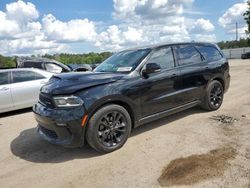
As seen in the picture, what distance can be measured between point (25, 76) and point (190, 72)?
17.1 feet

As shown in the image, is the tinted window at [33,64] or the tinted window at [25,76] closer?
the tinted window at [25,76]

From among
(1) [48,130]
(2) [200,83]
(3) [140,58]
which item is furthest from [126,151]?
(2) [200,83]

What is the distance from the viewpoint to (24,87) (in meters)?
8.09

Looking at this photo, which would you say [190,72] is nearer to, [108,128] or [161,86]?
[161,86]

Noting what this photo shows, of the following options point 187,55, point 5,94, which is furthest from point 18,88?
point 187,55

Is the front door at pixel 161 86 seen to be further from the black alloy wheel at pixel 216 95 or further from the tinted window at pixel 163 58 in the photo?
the black alloy wheel at pixel 216 95

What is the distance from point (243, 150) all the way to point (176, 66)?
2199mm

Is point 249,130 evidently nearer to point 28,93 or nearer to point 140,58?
point 140,58

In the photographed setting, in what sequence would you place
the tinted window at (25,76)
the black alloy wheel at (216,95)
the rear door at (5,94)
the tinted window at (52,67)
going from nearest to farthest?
the black alloy wheel at (216,95) < the rear door at (5,94) < the tinted window at (25,76) < the tinted window at (52,67)

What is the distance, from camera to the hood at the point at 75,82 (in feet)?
14.1

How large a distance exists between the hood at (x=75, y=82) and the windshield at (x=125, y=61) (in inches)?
14.4

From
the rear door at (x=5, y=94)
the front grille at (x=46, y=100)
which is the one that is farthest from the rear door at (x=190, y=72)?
the rear door at (x=5, y=94)

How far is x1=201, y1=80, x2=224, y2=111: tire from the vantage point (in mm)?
6371

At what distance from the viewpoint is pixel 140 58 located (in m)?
5.15
